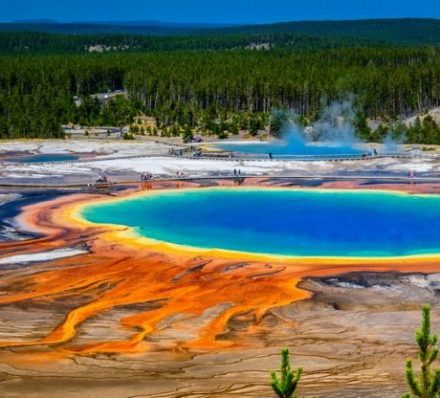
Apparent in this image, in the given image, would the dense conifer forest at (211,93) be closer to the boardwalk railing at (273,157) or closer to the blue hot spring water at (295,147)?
the blue hot spring water at (295,147)

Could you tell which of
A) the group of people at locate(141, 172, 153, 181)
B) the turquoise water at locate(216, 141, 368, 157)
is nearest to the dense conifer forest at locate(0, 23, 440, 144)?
the turquoise water at locate(216, 141, 368, 157)

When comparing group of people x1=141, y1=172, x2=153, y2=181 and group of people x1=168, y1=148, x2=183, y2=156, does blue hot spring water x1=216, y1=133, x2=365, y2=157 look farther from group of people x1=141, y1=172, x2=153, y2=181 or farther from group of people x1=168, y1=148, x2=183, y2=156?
group of people x1=141, y1=172, x2=153, y2=181

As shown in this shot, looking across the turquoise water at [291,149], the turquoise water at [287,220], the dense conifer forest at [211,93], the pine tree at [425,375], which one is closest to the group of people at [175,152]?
the turquoise water at [291,149]

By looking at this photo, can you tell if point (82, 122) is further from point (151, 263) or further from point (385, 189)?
point (151, 263)

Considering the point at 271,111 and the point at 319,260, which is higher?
the point at 271,111

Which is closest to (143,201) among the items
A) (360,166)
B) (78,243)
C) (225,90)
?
(78,243)

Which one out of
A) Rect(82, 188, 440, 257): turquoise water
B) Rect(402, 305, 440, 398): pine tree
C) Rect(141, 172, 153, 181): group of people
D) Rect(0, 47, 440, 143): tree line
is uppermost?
Rect(0, 47, 440, 143): tree line

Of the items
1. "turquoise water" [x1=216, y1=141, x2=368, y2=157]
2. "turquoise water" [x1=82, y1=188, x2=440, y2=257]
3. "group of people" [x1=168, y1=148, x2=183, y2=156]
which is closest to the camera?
"turquoise water" [x1=82, y1=188, x2=440, y2=257]

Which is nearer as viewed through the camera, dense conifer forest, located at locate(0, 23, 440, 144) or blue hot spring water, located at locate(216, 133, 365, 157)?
blue hot spring water, located at locate(216, 133, 365, 157)
